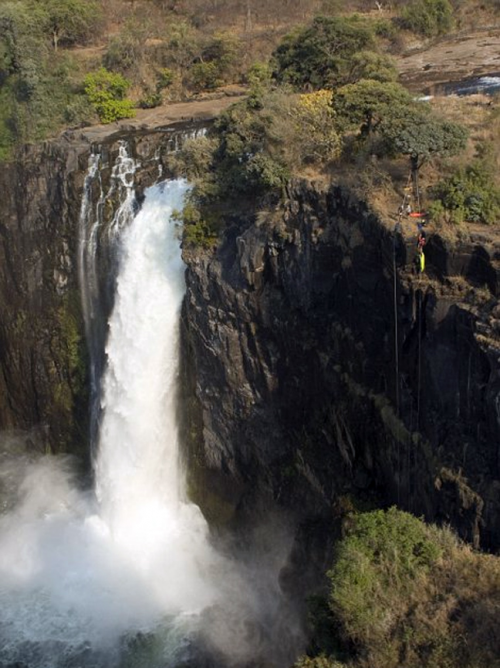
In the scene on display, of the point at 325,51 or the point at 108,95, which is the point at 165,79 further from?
the point at 325,51

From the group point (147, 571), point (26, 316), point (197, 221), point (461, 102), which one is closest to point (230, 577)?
point (147, 571)

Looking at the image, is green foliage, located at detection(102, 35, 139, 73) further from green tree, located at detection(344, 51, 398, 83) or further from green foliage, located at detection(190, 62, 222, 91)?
green tree, located at detection(344, 51, 398, 83)

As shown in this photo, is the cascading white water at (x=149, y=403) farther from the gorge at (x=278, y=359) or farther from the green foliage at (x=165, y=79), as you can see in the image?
the green foliage at (x=165, y=79)

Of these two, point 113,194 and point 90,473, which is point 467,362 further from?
point 90,473

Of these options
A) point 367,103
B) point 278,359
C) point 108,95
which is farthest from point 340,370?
point 108,95

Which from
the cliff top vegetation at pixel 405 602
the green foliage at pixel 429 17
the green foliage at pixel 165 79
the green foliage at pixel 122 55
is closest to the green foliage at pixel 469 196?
the cliff top vegetation at pixel 405 602

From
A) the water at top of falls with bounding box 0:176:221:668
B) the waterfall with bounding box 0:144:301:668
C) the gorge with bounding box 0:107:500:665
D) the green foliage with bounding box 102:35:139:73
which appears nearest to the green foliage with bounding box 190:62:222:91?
the green foliage with bounding box 102:35:139:73
